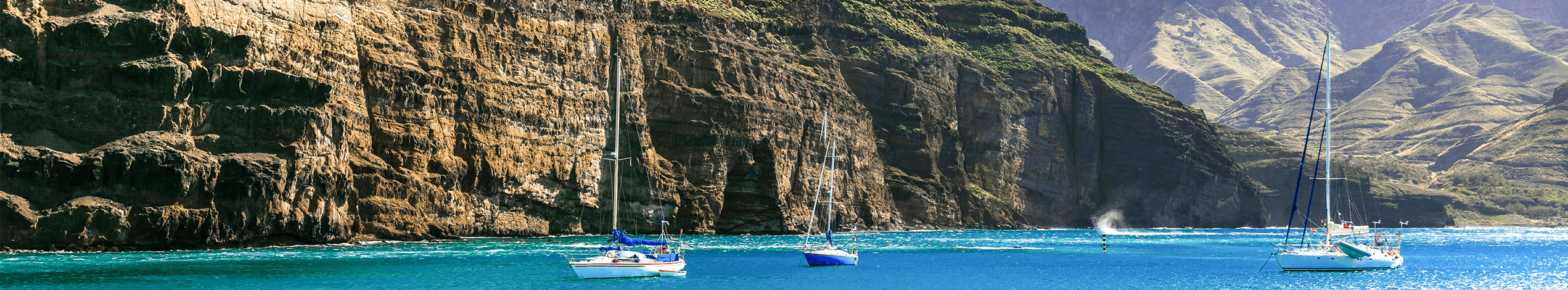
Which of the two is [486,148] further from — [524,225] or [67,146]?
[67,146]

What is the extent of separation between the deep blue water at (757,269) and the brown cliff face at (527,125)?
15.1 ft

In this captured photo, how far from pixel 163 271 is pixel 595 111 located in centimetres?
6171

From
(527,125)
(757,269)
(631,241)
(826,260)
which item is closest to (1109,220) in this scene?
(527,125)

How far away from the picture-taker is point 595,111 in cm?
11981

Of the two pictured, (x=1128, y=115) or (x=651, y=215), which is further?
(x=1128, y=115)

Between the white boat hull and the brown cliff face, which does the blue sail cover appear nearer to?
the brown cliff face

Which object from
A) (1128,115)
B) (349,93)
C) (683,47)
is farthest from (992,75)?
(349,93)

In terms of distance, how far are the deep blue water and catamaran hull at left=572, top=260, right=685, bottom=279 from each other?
0.48 m

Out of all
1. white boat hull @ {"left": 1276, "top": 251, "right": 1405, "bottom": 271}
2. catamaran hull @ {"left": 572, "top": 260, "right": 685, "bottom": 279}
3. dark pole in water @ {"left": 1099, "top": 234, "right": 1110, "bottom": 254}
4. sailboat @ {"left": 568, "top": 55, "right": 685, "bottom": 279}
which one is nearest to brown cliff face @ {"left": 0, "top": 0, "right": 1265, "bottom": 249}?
dark pole in water @ {"left": 1099, "top": 234, "right": 1110, "bottom": 254}

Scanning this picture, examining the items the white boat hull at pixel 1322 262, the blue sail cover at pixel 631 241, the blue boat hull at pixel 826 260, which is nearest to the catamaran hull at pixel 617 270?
the blue sail cover at pixel 631 241

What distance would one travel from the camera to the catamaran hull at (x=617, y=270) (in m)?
59.2

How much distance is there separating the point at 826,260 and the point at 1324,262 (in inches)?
1077

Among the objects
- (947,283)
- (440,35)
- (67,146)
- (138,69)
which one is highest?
(440,35)

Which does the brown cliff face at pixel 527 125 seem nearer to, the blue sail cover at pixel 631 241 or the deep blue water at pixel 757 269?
the deep blue water at pixel 757 269
